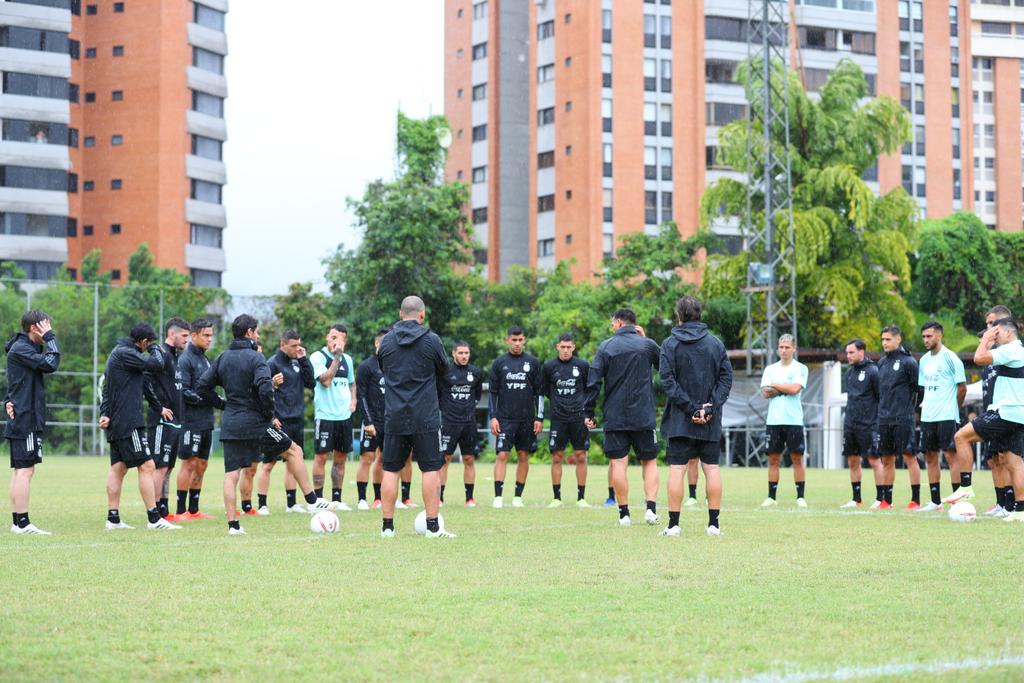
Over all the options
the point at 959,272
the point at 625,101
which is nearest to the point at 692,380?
the point at 959,272

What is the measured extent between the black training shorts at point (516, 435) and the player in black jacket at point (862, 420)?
4072mm

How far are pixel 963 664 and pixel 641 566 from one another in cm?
413

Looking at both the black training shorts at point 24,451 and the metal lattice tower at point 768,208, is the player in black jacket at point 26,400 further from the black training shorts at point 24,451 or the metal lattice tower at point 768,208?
the metal lattice tower at point 768,208

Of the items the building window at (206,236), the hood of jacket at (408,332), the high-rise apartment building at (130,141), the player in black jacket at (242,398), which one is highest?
the high-rise apartment building at (130,141)

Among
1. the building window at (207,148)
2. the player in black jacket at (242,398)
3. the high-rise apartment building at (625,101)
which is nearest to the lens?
the player in black jacket at (242,398)

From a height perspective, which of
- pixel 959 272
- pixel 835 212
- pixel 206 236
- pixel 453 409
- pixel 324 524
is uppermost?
pixel 206 236

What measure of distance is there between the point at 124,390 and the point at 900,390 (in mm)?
9418

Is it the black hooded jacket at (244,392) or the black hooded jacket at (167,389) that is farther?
the black hooded jacket at (167,389)

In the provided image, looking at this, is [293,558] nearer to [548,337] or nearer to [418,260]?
[548,337]

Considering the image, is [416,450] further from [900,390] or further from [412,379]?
[900,390]

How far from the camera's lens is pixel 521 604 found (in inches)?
330

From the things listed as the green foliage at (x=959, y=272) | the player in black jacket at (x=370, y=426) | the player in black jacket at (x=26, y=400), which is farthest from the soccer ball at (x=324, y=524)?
the green foliage at (x=959, y=272)

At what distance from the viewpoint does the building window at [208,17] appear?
80.4 metres

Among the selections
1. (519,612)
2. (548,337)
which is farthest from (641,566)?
(548,337)
